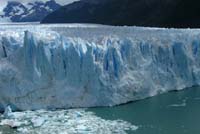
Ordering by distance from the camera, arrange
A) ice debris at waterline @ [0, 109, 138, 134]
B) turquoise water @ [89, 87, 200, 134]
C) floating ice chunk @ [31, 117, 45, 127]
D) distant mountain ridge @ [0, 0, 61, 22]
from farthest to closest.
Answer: distant mountain ridge @ [0, 0, 61, 22] → floating ice chunk @ [31, 117, 45, 127] → turquoise water @ [89, 87, 200, 134] → ice debris at waterline @ [0, 109, 138, 134]

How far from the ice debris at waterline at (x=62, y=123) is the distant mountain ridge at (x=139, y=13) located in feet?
50.0

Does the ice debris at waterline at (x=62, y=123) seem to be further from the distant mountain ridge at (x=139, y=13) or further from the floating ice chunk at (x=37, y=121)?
the distant mountain ridge at (x=139, y=13)

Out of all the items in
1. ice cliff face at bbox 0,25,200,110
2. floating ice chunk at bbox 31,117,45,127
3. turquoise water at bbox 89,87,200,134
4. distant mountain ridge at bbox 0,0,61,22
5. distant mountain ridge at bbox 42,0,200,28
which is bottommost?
turquoise water at bbox 89,87,200,134

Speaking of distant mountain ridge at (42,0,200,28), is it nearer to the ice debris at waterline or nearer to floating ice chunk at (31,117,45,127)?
the ice debris at waterline

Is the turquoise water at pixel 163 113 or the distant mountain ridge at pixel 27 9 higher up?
the distant mountain ridge at pixel 27 9

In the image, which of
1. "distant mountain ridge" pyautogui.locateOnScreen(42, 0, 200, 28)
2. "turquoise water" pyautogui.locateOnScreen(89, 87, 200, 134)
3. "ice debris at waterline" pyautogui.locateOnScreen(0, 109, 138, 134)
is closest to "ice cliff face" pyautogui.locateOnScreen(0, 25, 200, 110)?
"turquoise water" pyautogui.locateOnScreen(89, 87, 200, 134)

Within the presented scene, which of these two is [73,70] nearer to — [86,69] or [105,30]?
[86,69]

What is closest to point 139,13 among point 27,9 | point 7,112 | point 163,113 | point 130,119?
point 163,113

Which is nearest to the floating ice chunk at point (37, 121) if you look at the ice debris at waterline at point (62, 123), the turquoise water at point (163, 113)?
the ice debris at waterline at point (62, 123)

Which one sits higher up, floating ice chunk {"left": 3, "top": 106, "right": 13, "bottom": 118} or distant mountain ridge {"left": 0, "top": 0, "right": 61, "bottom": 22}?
distant mountain ridge {"left": 0, "top": 0, "right": 61, "bottom": 22}

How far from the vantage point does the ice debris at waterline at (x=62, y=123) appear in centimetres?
895

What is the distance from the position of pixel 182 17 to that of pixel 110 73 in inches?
668

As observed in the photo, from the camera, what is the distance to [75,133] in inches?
345

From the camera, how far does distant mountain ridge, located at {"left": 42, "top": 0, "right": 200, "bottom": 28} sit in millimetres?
26984
